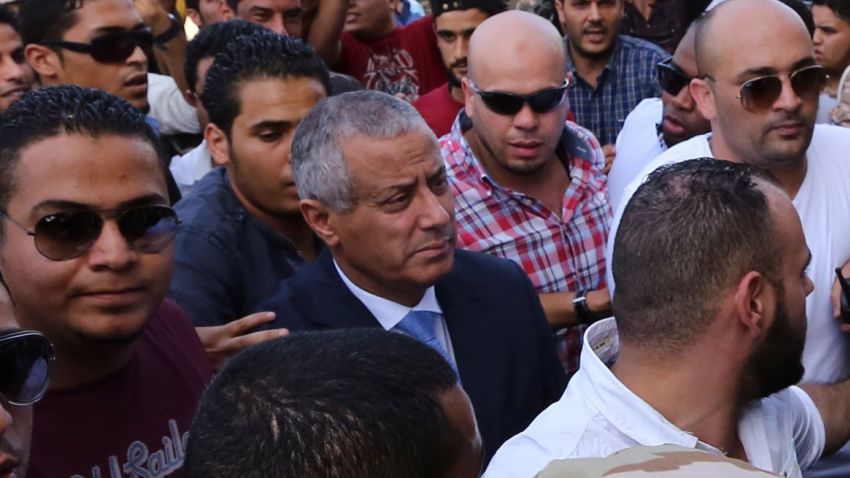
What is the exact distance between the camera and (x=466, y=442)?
1596 mm

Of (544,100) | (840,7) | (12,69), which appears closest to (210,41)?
(12,69)

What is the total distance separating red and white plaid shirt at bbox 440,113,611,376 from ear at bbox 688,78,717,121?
0.45 meters

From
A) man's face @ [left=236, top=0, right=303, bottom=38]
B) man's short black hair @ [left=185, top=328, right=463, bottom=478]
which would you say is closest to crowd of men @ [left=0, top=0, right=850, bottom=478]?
man's short black hair @ [left=185, top=328, right=463, bottom=478]

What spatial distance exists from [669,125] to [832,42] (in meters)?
1.90

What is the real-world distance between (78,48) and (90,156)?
75.9 inches

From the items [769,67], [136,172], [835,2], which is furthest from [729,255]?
[835,2]

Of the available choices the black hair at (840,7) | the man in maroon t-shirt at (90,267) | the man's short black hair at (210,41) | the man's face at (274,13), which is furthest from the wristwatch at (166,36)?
the man in maroon t-shirt at (90,267)

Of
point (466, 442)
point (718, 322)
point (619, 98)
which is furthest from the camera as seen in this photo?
point (619, 98)

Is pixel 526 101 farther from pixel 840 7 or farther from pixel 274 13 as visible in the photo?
pixel 840 7

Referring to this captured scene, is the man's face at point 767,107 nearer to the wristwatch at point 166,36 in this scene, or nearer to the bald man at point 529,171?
the bald man at point 529,171

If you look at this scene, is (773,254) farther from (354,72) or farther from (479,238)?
(354,72)

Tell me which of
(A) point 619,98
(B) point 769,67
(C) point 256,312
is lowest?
(A) point 619,98

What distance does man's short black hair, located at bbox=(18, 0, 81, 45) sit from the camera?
408 centimetres

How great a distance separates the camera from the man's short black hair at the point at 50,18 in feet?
13.4
